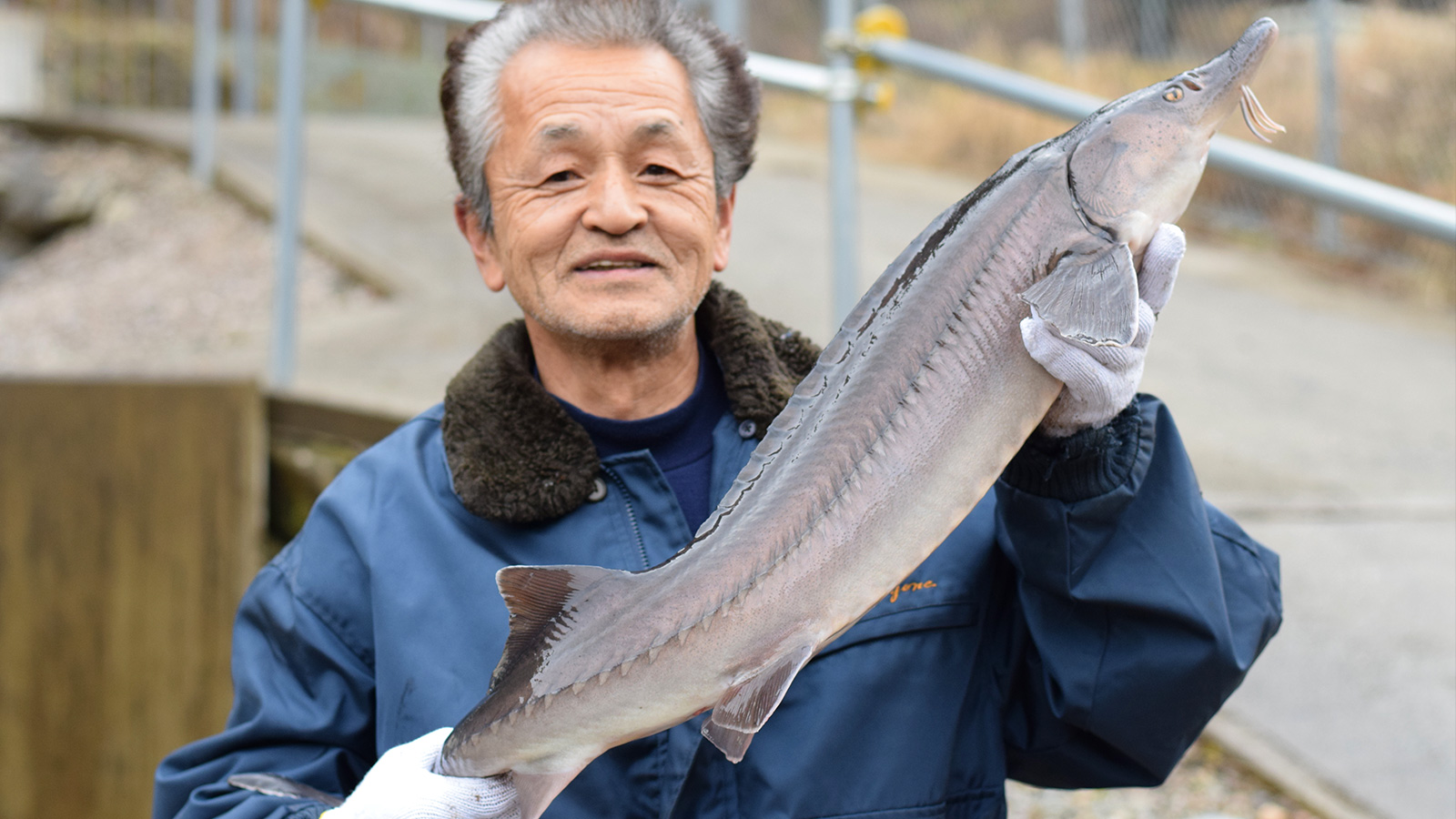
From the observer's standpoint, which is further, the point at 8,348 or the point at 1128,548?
the point at 8,348

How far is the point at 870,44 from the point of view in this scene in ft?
9.34

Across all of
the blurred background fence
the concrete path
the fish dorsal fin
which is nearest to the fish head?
the fish dorsal fin

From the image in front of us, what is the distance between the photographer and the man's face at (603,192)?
160 centimetres

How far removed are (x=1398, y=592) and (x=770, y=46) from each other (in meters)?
7.93

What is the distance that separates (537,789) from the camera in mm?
1342

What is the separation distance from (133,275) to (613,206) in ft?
19.5

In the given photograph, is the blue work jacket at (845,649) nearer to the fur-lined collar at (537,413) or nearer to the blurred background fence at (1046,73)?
the fur-lined collar at (537,413)

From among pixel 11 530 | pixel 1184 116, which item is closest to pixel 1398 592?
pixel 1184 116

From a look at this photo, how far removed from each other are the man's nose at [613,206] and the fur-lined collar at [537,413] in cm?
26

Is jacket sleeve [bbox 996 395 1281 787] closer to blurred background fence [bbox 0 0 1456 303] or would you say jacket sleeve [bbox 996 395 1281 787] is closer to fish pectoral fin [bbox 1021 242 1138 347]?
fish pectoral fin [bbox 1021 242 1138 347]

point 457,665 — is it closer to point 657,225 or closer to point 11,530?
point 657,225

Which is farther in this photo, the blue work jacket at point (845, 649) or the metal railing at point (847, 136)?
the metal railing at point (847, 136)

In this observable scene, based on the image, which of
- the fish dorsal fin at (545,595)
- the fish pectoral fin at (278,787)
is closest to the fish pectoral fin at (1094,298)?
the fish dorsal fin at (545,595)

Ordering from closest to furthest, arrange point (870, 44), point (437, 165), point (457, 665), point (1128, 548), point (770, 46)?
1. point (1128, 548)
2. point (457, 665)
3. point (870, 44)
4. point (437, 165)
5. point (770, 46)
